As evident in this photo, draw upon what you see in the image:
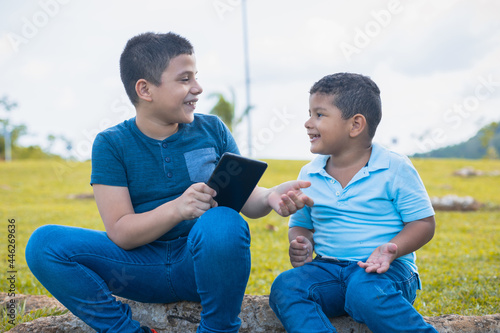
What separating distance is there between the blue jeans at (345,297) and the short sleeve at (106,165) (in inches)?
33.6

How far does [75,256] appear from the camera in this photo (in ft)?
6.53

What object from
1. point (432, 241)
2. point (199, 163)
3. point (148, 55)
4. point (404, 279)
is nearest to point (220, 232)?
point (199, 163)

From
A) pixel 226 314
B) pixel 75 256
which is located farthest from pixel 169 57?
pixel 226 314

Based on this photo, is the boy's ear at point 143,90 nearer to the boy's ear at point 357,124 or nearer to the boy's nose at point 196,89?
the boy's nose at point 196,89

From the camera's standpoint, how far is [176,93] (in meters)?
2.18

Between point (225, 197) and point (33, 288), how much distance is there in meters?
2.47

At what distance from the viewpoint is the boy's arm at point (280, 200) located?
2014 millimetres

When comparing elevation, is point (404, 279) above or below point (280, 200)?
below

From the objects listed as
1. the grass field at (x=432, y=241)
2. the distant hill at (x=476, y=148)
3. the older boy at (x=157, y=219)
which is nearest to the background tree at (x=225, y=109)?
the grass field at (x=432, y=241)

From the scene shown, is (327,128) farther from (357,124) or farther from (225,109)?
(225,109)

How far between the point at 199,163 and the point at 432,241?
14.1 ft

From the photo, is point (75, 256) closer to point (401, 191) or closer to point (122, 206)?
point (122, 206)

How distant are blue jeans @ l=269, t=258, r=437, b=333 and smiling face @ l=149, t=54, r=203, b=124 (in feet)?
2.89

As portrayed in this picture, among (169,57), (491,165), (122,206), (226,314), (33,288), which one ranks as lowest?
(491,165)
